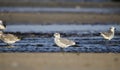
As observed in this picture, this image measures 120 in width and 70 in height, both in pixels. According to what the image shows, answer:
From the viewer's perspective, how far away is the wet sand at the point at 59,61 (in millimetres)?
5211

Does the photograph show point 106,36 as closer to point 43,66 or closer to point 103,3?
point 43,66

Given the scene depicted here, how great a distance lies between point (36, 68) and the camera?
203 inches

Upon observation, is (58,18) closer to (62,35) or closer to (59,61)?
(62,35)

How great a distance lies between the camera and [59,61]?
5445 millimetres

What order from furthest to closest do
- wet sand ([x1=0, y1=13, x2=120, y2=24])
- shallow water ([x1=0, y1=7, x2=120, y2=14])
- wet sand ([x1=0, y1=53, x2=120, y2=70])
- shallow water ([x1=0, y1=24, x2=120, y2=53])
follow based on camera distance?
shallow water ([x1=0, y1=7, x2=120, y2=14]), wet sand ([x1=0, y1=13, x2=120, y2=24]), shallow water ([x1=0, y1=24, x2=120, y2=53]), wet sand ([x1=0, y1=53, x2=120, y2=70])

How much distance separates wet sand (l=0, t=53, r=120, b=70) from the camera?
17.1 feet

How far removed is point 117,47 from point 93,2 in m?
6.58

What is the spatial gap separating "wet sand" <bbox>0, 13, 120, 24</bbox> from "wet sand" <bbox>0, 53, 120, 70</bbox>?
11.3 ft

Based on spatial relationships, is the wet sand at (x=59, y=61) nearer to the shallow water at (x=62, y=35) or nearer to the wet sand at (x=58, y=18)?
the shallow water at (x=62, y=35)

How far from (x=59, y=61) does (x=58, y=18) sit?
4.37 metres

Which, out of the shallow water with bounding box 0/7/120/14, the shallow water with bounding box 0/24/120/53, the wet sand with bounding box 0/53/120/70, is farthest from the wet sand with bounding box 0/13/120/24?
the wet sand with bounding box 0/53/120/70

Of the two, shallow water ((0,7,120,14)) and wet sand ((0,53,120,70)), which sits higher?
shallow water ((0,7,120,14))

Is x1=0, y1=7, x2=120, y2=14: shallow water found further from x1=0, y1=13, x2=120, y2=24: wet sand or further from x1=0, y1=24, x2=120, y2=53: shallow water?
x1=0, y1=24, x2=120, y2=53: shallow water

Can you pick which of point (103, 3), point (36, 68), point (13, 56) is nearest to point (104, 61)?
point (36, 68)
